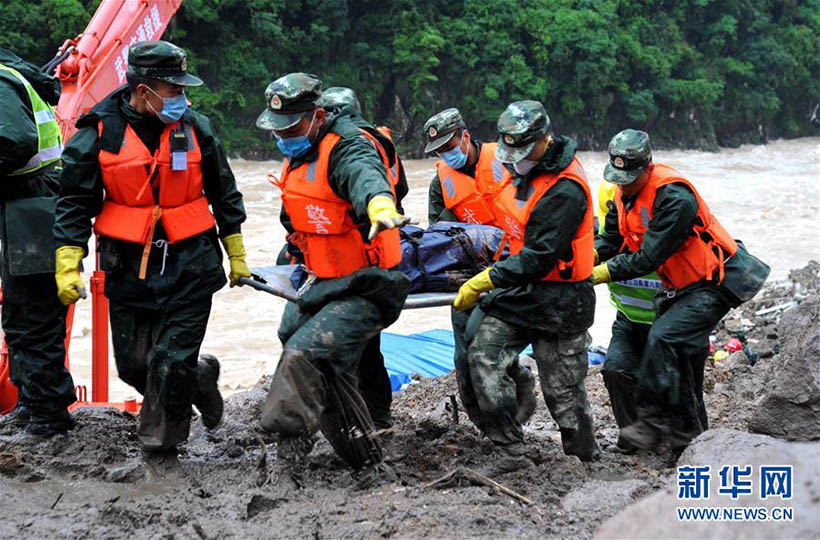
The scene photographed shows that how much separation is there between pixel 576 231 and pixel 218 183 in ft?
5.67

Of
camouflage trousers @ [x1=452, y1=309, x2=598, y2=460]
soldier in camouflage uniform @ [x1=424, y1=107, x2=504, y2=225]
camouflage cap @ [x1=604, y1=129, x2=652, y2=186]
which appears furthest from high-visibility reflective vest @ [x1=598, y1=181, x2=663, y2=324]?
camouflage trousers @ [x1=452, y1=309, x2=598, y2=460]

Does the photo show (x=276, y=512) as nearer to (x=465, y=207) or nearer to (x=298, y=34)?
(x=465, y=207)

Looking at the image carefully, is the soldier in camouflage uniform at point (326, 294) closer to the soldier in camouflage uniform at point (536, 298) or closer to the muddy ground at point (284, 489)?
the muddy ground at point (284, 489)

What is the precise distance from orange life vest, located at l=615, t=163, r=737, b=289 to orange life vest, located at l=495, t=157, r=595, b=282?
54 cm

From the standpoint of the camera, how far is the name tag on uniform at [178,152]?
4707 mm

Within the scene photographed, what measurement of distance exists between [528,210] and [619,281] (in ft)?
3.24

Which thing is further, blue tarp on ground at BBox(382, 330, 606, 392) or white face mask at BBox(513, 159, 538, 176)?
blue tarp on ground at BBox(382, 330, 606, 392)

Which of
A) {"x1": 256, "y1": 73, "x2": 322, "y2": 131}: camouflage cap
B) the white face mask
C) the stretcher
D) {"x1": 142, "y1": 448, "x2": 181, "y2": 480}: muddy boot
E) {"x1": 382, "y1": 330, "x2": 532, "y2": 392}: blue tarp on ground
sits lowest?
{"x1": 382, "y1": 330, "x2": 532, "y2": 392}: blue tarp on ground

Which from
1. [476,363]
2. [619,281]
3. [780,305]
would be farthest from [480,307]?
[780,305]

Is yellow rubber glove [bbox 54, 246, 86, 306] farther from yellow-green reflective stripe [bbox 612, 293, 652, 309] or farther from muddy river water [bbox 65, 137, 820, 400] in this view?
muddy river water [bbox 65, 137, 820, 400]

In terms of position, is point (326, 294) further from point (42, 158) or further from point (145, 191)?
point (42, 158)

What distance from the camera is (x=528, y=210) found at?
189 inches

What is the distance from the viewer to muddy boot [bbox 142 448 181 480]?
486cm

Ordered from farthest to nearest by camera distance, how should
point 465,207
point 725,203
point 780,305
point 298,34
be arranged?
point 298,34
point 725,203
point 780,305
point 465,207
